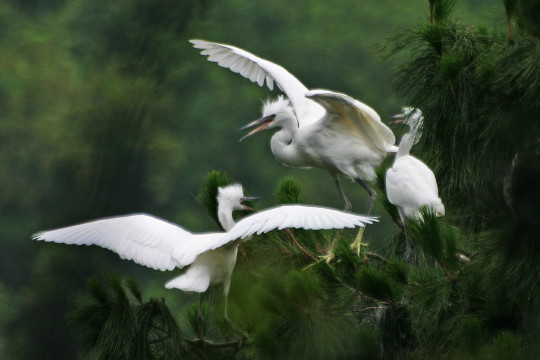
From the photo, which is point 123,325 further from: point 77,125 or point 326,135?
point 326,135

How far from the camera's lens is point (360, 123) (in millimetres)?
3410

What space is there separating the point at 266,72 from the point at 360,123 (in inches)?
22.3

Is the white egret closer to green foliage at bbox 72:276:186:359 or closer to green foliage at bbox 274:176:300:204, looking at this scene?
green foliage at bbox 274:176:300:204

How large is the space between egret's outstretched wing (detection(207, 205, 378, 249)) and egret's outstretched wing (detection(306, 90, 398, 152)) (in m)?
1.01

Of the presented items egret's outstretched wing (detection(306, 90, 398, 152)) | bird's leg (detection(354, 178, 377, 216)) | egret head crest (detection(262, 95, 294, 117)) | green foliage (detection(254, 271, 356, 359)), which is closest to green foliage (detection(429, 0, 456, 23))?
green foliage (detection(254, 271, 356, 359))

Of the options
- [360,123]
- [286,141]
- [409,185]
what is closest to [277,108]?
[286,141]

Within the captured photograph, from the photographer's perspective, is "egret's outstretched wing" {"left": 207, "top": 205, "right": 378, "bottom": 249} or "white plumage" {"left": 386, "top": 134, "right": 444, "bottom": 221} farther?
"white plumage" {"left": 386, "top": 134, "right": 444, "bottom": 221}

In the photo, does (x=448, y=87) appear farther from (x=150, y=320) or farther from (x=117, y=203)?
(x=117, y=203)

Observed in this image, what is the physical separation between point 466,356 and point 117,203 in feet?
2.00

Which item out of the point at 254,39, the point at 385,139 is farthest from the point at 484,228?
the point at 254,39

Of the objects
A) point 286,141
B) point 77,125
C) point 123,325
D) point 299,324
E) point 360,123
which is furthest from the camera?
point 286,141

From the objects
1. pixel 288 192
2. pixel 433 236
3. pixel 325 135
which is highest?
pixel 433 236

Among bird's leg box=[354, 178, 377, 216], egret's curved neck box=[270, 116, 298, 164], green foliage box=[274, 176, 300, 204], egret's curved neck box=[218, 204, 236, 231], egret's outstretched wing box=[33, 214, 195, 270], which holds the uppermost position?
green foliage box=[274, 176, 300, 204]

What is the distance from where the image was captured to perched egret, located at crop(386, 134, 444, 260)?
2.56 metres
